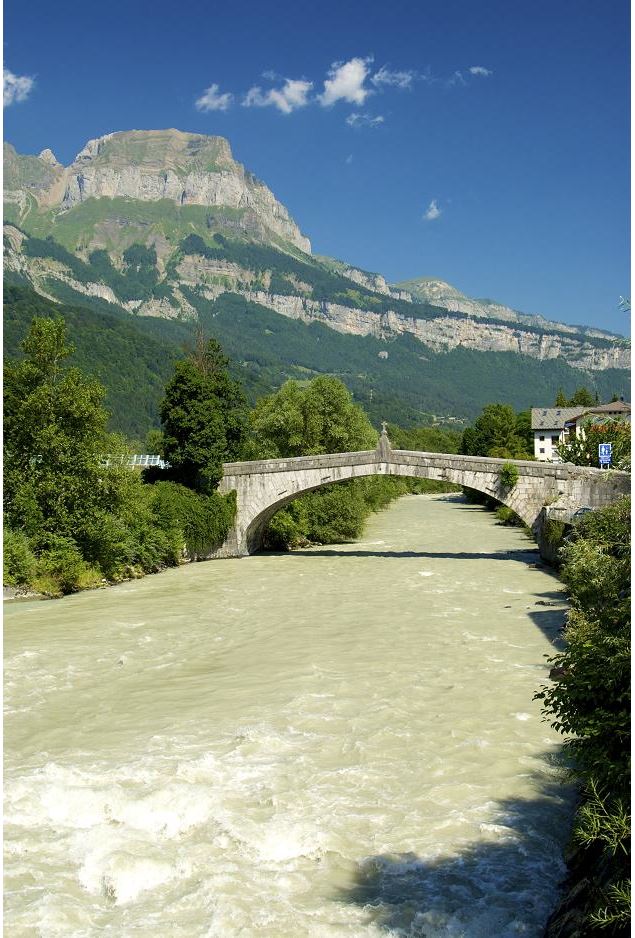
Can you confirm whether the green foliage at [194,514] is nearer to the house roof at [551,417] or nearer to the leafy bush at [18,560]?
the leafy bush at [18,560]

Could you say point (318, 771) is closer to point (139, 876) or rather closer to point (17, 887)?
point (139, 876)

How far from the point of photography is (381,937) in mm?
6832

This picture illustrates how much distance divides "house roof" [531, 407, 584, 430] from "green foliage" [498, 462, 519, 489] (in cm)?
4949

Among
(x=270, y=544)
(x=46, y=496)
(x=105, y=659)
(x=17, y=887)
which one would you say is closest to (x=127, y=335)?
(x=270, y=544)

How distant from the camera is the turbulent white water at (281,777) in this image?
7348 mm

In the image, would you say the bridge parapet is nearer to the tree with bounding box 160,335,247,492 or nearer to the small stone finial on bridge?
the small stone finial on bridge

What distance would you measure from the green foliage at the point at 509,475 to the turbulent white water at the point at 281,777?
1012 centimetres

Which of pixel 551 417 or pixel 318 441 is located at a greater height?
pixel 551 417

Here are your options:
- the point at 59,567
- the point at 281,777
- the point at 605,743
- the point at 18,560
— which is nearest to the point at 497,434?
the point at 59,567

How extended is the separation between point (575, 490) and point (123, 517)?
50.6 feet

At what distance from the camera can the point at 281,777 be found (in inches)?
395

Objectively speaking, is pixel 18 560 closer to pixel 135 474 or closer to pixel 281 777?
pixel 135 474

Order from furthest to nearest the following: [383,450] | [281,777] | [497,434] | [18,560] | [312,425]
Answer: [497,434] → [312,425] → [383,450] → [18,560] → [281,777]

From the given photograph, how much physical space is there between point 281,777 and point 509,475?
2138cm
